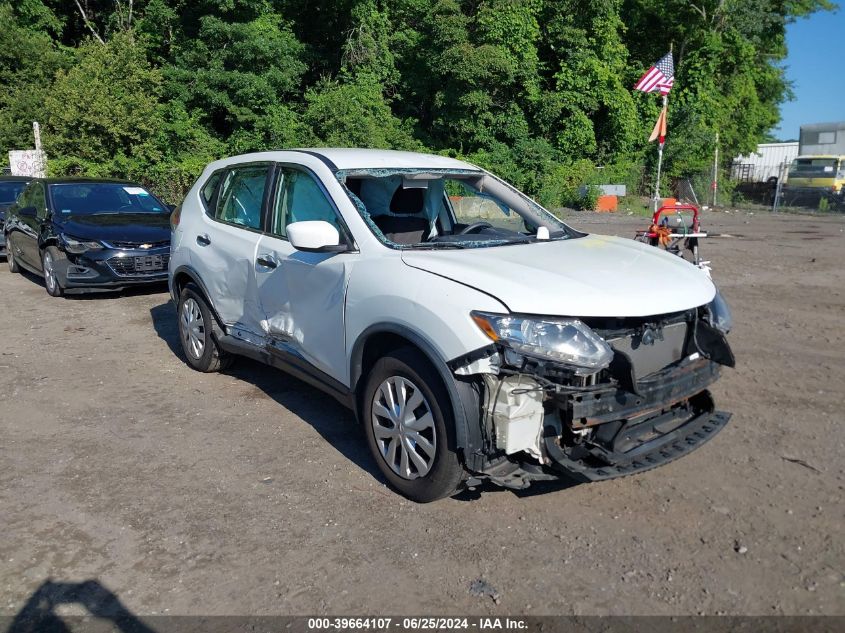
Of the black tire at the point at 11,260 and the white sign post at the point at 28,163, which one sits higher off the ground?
the white sign post at the point at 28,163

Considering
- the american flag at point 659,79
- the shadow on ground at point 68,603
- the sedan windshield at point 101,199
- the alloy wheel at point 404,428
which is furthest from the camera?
the american flag at point 659,79

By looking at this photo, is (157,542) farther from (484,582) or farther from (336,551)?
(484,582)

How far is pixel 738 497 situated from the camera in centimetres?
377


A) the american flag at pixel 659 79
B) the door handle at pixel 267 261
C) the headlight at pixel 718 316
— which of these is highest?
the american flag at pixel 659 79

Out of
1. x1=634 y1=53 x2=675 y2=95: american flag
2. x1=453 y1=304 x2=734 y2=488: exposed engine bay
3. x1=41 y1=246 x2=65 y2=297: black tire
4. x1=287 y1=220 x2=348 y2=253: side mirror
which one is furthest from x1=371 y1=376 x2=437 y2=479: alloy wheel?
x1=634 y1=53 x2=675 y2=95: american flag

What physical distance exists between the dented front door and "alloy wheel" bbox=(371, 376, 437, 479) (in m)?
0.44

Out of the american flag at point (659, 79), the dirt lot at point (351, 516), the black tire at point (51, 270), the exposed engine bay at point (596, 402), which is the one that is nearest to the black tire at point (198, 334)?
the dirt lot at point (351, 516)

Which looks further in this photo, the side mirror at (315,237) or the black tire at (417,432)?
the side mirror at (315,237)

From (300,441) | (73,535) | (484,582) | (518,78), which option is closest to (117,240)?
(300,441)

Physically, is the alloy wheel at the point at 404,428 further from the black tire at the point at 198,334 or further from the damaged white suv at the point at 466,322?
the black tire at the point at 198,334

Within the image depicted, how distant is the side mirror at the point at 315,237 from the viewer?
3959 millimetres

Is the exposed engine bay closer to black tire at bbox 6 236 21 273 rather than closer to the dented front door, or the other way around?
the dented front door

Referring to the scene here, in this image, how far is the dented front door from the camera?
416 centimetres

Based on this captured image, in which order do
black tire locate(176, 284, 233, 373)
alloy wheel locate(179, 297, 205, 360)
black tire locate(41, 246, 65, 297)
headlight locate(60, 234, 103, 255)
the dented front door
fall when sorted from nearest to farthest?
the dented front door
black tire locate(176, 284, 233, 373)
alloy wheel locate(179, 297, 205, 360)
headlight locate(60, 234, 103, 255)
black tire locate(41, 246, 65, 297)
